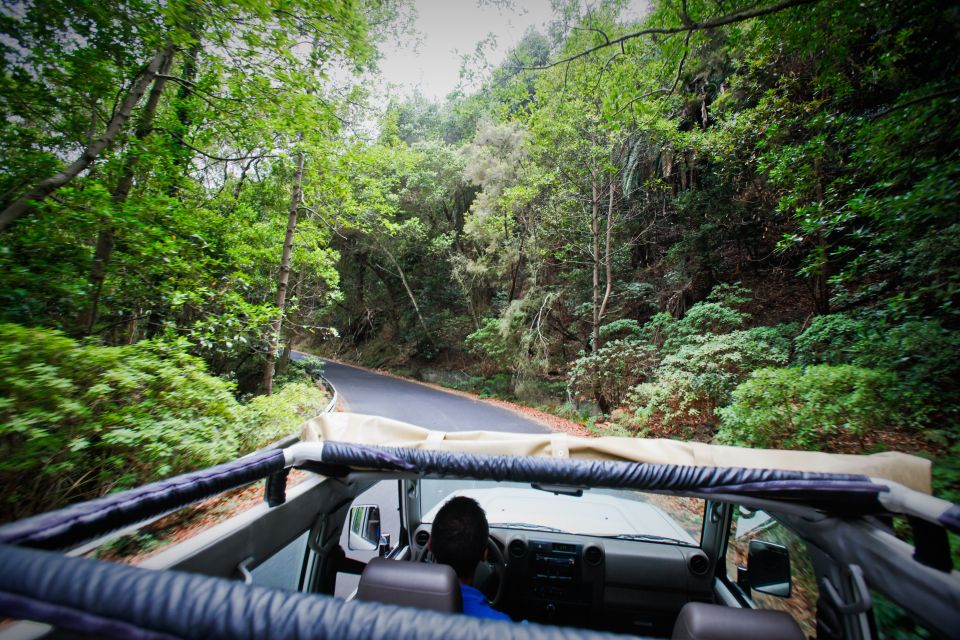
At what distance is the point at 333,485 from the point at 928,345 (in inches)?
312

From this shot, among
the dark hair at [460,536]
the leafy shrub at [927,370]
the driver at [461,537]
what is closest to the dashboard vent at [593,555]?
the driver at [461,537]

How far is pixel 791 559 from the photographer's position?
3.03 metres

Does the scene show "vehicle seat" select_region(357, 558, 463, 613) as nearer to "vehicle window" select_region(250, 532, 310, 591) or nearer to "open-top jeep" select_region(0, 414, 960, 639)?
"open-top jeep" select_region(0, 414, 960, 639)

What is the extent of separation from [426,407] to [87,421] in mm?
10762

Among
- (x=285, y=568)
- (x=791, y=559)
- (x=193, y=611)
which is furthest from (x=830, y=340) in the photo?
(x=193, y=611)

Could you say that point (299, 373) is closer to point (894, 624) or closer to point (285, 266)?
point (285, 266)

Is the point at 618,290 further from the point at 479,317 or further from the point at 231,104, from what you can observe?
the point at 231,104

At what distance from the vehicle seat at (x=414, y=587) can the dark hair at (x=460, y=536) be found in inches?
17.6

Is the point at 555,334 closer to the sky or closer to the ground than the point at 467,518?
closer to the sky

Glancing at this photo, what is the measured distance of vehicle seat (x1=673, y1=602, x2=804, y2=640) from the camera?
144cm

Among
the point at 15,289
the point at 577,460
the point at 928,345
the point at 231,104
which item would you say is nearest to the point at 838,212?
the point at 928,345

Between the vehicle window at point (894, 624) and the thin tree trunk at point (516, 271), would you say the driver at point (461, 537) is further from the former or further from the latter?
the thin tree trunk at point (516, 271)

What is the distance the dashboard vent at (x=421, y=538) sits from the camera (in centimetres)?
313

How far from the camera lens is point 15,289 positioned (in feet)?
14.2
